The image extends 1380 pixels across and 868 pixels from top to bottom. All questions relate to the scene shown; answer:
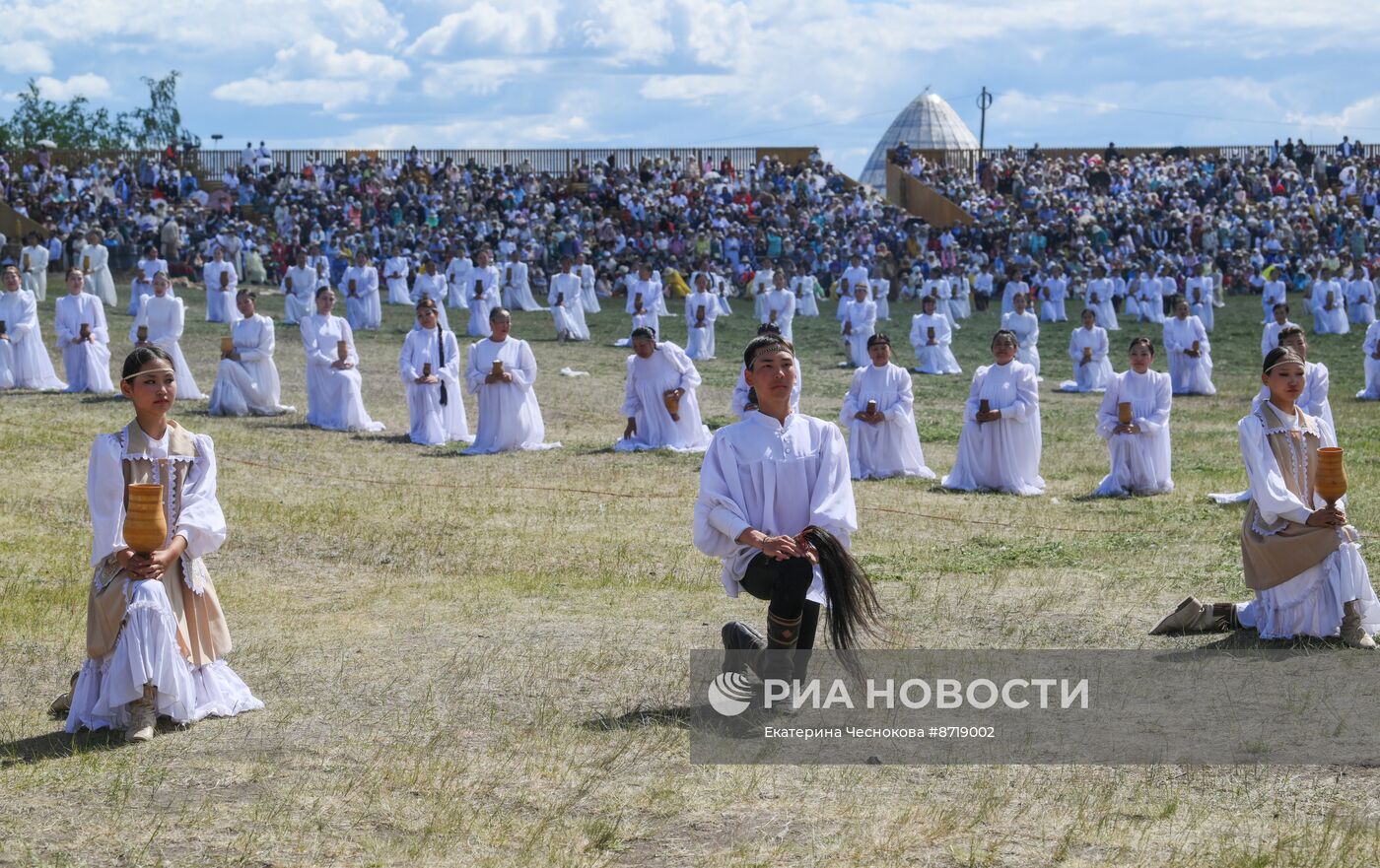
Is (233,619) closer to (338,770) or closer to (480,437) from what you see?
(338,770)

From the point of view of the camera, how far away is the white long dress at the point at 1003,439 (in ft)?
50.4

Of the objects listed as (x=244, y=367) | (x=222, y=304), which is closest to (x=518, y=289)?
(x=222, y=304)

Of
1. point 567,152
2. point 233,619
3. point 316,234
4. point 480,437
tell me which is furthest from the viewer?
point 567,152

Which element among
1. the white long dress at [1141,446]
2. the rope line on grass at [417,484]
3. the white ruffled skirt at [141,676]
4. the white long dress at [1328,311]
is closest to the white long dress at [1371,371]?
the white long dress at [1141,446]

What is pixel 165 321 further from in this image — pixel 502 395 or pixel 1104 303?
pixel 1104 303

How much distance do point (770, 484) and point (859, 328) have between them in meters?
21.7

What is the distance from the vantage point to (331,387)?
65.0 feet

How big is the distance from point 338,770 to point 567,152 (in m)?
44.1

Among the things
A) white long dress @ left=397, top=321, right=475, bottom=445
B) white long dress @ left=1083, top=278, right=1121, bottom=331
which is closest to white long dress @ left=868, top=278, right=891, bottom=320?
white long dress @ left=1083, top=278, right=1121, bottom=331

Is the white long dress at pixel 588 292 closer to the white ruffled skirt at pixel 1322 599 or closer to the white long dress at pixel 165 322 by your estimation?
the white long dress at pixel 165 322

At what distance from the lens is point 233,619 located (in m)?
9.65

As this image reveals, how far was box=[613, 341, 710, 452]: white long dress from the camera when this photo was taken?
17781 millimetres

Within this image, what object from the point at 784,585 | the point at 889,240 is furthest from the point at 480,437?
the point at 889,240

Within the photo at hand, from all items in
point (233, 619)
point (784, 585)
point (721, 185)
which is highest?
point (721, 185)
